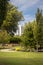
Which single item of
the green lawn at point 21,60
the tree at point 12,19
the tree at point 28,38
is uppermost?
the tree at point 12,19

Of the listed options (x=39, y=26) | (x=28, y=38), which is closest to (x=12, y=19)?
(x=28, y=38)

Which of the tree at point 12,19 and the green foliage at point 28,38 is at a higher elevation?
the tree at point 12,19

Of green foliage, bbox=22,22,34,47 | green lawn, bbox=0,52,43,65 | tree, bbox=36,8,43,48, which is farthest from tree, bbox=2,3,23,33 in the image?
green lawn, bbox=0,52,43,65

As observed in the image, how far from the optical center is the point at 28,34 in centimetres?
4469

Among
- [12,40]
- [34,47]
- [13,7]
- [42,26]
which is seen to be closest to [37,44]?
[34,47]

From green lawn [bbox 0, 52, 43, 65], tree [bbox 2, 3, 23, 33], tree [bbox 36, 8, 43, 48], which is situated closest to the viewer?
green lawn [bbox 0, 52, 43, 65]

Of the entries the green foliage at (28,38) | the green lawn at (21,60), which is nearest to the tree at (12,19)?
the green foliage at (28,38)

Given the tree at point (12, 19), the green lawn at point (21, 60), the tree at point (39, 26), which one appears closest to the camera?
the green lawn at point (21, 60)

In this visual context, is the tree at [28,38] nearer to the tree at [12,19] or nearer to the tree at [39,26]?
the tree at [39,26]

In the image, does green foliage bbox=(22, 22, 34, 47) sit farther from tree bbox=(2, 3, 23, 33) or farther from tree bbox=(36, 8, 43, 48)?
tree bbox=(2, 3, 23, 33)

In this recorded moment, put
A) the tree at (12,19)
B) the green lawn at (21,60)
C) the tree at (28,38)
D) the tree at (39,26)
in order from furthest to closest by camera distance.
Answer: the tree at (12,19)
the tree at (28,38)
the tree at (39,26)
the green lawn at (21,60)

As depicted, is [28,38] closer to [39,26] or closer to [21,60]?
[39,26]

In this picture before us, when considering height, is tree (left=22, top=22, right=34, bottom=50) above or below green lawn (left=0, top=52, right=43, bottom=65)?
above

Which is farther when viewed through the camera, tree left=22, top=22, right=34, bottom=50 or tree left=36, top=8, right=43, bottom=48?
tree left=22, top=22, right=34, bottom=50
